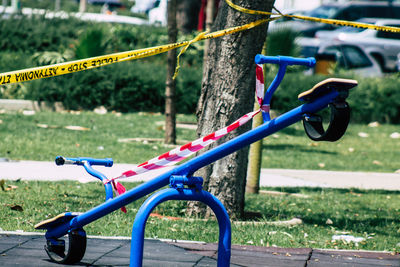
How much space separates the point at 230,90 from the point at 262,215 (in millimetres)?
1138

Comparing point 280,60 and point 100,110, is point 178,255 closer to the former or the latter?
point 280,60

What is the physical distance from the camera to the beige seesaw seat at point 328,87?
2.46m

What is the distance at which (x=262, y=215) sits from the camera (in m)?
5.35

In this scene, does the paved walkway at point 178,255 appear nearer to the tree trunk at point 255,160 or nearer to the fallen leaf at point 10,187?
the fallen leaf at point 10,187

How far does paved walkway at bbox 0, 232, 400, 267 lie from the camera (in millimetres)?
3631

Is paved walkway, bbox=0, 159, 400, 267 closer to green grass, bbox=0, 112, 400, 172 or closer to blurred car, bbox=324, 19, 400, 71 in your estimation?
green grass, bbox=0, 112, 400, 172

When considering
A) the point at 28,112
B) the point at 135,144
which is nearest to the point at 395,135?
the point at 135,144

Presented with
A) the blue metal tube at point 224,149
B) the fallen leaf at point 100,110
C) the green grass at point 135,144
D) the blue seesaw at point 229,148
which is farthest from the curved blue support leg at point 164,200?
the fallen leaf at point 100,110

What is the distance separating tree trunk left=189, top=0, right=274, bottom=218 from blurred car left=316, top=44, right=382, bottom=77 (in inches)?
465

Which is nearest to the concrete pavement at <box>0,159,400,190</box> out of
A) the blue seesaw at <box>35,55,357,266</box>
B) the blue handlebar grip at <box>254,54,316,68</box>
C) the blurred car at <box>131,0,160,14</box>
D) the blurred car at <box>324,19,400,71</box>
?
the blue seesaw at <box>35,55,357,266</box>

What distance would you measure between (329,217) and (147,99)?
764 cm

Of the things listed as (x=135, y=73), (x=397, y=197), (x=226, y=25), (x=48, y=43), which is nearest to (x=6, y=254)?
(x=226, y=25)

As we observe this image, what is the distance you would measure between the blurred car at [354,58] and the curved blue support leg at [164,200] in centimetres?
1395

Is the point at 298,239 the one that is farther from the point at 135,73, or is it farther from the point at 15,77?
the point at 135,73
